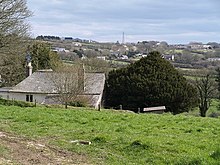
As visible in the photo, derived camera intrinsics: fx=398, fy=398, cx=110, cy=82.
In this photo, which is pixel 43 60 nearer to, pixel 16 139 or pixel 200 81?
pixel 200 81

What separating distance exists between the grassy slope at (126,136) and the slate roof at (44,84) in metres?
24.7

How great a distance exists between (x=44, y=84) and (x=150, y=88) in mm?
13314

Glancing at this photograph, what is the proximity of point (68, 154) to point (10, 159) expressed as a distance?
75.4 inches

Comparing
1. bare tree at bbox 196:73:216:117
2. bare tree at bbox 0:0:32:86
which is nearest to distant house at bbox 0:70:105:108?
bare tree at bbox 0:0:32:86

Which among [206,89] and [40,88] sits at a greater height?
[40,88]

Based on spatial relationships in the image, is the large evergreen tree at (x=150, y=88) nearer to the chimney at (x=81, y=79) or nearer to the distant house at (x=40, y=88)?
the distant house at (x=40, y=88)

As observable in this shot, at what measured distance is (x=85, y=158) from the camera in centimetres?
1041

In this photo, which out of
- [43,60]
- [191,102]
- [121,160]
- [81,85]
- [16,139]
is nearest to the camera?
[121,160]

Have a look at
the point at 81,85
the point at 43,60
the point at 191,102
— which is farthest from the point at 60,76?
the point at 43,60

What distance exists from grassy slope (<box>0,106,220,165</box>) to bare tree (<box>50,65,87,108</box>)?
15.2 meters

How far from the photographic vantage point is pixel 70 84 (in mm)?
37906

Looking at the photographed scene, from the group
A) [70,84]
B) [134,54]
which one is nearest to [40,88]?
[70,84]

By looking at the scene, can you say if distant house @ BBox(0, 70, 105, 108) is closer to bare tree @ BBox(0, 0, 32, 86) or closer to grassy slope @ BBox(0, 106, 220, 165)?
bare tree @ BBox(0, 0, 32, 86)

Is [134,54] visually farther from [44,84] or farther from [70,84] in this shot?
[70,84]
